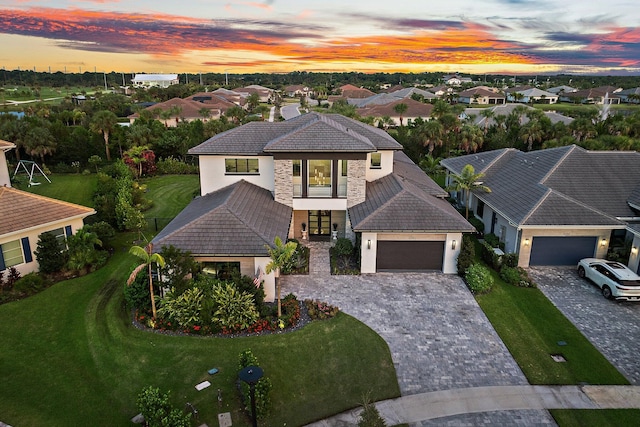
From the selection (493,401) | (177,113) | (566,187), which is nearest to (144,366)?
(493,401)

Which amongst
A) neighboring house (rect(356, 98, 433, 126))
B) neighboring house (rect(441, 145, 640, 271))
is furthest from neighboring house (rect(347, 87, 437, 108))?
neighboring house (rect(441, 145, 640, 271))

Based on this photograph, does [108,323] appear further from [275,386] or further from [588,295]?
[588,295]

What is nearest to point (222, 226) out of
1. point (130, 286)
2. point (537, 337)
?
point (130, 286)

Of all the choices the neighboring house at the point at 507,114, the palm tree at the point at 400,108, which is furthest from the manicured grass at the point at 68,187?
the palm tree at the point at 400,108

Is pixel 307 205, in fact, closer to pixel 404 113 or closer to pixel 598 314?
pixel 598 314

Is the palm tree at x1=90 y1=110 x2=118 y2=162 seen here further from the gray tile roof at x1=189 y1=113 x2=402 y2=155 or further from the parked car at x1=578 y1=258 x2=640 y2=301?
the parked car at x1=578 y1=258 x2=640 y2=301
